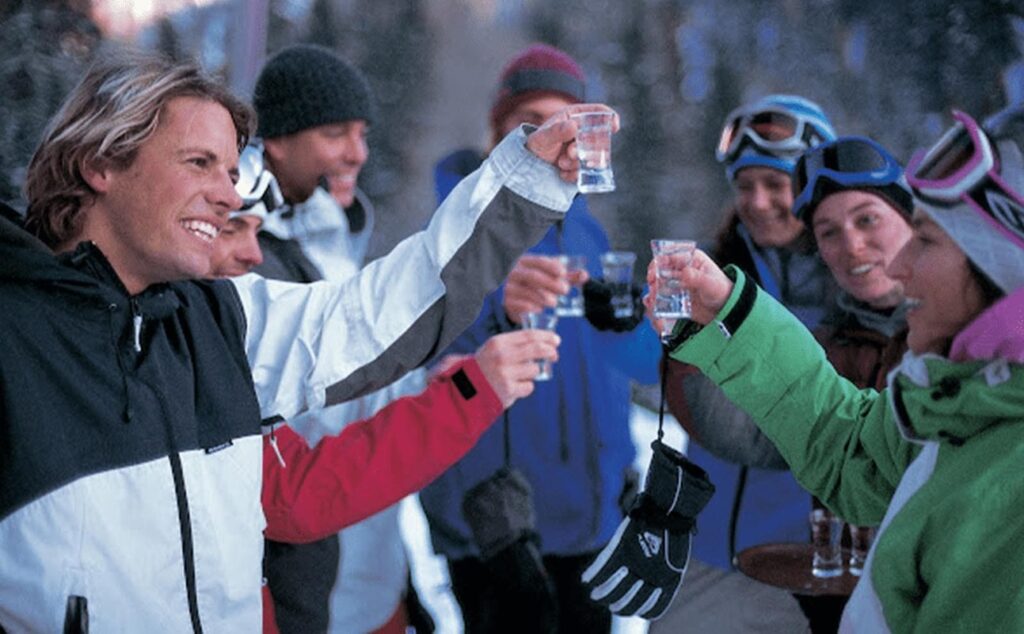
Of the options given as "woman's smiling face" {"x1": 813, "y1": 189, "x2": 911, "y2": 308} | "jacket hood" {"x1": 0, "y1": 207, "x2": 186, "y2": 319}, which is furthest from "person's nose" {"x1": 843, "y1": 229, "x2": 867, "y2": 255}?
"jacket hood" {"x1": 0, "y1": 207, "x2": 186, "y2": 319}

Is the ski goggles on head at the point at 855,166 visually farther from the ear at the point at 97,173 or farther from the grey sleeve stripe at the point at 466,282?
the ear at the point at 97,173

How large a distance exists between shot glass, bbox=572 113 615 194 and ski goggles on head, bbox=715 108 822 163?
166 cm

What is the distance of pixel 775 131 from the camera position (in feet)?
11.5

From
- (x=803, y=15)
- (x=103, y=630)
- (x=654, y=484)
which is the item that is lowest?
(x=103, y=630)

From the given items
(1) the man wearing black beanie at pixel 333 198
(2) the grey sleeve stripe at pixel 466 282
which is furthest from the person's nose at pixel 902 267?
(1) the man wearing black beanie at pixel 333 198

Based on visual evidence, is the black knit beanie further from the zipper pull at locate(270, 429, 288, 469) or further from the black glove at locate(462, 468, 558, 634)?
the zipper pull at locate(270, 429, 288, 469)

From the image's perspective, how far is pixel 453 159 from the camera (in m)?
3.99

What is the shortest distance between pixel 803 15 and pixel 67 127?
8.65 m

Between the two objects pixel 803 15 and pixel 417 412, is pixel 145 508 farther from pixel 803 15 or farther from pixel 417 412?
pixel 803 15

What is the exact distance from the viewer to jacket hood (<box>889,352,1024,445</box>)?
1567 millimetres

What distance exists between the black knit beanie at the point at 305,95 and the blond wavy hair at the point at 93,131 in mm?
1494

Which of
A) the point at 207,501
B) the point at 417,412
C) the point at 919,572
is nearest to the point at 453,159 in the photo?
the point at 417,412

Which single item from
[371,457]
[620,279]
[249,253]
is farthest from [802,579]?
[249,253]

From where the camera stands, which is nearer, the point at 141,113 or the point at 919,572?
the point at 919,572
